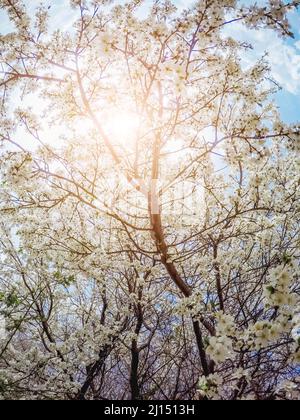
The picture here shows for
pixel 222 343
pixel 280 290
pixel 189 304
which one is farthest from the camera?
pixel 189 304

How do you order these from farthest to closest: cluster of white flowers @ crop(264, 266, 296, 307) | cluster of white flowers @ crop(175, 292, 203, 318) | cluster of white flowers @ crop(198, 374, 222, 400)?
cluster of white flowers @ crop(175, 292, 203, 318) → cluster of white flowers @ crop(198, 374, 222, 400) → cluster of white flowers @ crop(264, 266, 296, 307)

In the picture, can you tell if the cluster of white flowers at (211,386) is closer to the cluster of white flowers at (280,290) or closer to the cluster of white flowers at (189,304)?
the cluster of white flowers at (280,290)

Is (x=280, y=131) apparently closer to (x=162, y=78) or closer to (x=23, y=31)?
(x=162, y=78)

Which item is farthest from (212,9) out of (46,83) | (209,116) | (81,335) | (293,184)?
(81,335)

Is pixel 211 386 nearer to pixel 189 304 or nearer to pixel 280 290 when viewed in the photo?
pixel 280 290

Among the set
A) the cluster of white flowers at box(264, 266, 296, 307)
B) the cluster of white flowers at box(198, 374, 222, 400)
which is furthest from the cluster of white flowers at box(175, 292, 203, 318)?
the cluster of white flowers at box(264, 266, 296, 307)

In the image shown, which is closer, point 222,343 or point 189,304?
point 222,343

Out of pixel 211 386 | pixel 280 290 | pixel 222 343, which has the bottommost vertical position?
pixel 211 386

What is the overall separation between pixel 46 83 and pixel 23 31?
1098 mm

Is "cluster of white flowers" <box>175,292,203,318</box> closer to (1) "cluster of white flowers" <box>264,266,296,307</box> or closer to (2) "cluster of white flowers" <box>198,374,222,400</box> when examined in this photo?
(2) "cluster of white flowers" <box>198,374,222,400</box>

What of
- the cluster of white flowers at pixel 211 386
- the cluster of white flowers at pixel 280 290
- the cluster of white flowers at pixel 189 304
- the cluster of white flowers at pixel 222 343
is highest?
the cluster of white flowers at pixel 189 304

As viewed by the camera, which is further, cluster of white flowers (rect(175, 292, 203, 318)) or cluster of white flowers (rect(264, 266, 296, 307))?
cluster of white flowers (rect(175, 292, 203, 318))

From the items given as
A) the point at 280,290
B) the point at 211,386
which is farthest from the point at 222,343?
the point at 280,290

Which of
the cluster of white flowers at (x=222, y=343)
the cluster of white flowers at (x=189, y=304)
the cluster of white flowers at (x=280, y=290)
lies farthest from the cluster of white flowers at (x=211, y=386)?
the cluster of white flowers at (x=189, y=304)
